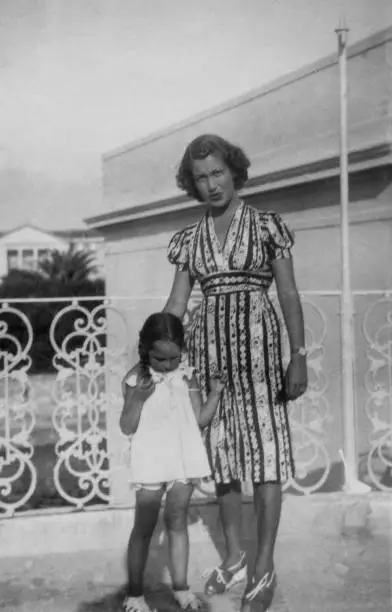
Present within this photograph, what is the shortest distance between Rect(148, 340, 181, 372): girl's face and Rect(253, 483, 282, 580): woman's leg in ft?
1.96

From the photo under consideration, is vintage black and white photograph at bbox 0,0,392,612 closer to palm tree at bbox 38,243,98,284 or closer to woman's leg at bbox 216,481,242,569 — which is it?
woman's leg at bbox 216,481,242,569

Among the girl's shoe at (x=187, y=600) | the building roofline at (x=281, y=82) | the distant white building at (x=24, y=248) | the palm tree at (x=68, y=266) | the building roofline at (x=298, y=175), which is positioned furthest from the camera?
the distant white building at (x=24, y=248)

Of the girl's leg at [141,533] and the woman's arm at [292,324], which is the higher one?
the woman's arm at [292,324]

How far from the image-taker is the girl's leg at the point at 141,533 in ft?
9.65

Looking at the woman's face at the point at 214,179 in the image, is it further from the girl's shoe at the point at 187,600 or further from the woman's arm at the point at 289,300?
the girl's shoe at the point at 187,600

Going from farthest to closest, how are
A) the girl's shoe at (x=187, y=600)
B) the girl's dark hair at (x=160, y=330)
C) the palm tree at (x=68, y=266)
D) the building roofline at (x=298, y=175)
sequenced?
the palm tree at (x=68, y=266) < the building roofline at (x=298, y=175) < the girl's shoe at (x=187, y=600) < the girl's dark hair at (x=160, y=330)

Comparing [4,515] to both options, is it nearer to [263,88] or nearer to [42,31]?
[42,31]

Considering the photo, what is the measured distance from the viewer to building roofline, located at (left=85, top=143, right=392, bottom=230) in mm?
6836

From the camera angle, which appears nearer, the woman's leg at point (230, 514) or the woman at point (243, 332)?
the woman at point (243, 332)

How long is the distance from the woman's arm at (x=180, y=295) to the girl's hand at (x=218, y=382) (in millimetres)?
293

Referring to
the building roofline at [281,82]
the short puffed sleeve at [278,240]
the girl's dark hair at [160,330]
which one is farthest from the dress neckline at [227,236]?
the building roofline at [281,82]

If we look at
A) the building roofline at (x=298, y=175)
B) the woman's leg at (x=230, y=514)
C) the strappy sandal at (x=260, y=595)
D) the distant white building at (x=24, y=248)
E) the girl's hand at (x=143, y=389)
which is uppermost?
the distant white building at (x=24, y=248)

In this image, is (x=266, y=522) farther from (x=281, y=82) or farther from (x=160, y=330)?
(x=281, y=82)

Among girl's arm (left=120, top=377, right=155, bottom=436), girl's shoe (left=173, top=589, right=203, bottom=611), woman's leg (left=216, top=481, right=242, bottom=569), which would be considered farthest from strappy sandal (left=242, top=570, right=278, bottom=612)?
girl's arm (left=120, top=377, right=155, bottom=436)
